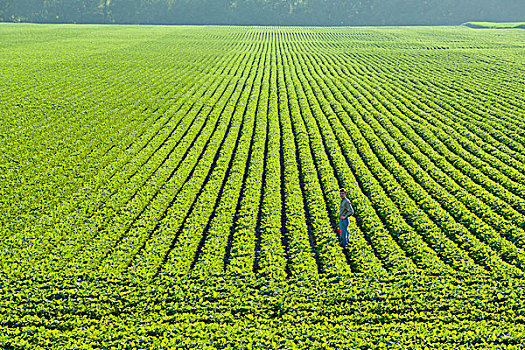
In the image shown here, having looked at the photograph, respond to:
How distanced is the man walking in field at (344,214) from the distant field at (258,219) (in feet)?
1.16

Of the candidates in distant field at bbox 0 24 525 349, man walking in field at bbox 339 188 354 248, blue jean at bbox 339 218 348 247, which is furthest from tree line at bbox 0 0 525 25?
blue jean at bbox 339 218 348 247

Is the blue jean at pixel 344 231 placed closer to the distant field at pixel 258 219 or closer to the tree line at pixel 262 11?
the distant field at pixel 258 219

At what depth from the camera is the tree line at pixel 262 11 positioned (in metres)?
151

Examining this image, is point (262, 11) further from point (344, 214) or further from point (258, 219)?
point (344, 214)

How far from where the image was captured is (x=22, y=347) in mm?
9836

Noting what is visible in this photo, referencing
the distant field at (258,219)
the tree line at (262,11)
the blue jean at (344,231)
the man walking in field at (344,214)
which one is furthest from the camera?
the tree line at (262,11)

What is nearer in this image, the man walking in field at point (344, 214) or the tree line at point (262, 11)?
the man walking in field at point (344, 214)

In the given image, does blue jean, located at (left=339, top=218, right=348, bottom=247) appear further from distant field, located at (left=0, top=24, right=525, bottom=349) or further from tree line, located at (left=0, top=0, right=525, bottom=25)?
tree line, located at (left=0, top=0, right=525, bottom=25)

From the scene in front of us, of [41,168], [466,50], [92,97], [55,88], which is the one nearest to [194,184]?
[41,168]

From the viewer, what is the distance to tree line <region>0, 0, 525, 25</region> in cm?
15125

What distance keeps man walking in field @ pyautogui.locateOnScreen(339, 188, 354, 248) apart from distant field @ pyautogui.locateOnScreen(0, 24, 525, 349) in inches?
13.9

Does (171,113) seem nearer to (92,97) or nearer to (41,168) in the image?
(92,97)

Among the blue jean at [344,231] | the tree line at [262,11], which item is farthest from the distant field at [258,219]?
the tree line at [262,11]

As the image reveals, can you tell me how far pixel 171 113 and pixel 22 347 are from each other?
928 inches
